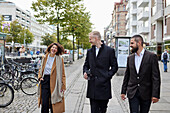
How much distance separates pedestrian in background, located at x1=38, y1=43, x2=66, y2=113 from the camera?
454 centimetres

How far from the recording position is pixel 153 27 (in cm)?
3866

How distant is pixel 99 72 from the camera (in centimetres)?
388

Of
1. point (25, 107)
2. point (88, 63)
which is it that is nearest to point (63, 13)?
point (25, 107)

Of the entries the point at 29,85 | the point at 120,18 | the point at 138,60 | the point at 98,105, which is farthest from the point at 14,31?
the point at 138,60

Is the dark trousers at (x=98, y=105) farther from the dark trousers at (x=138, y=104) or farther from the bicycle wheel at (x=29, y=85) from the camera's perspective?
the bicycle wheel at (x=29, y=85)

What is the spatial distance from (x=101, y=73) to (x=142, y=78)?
720 mm

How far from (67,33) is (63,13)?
7.43 metres

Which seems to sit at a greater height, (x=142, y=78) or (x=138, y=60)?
(x=138, y=60)

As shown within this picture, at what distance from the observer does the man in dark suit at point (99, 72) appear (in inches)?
152

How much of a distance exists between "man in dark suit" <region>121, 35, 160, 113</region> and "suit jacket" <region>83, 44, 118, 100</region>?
41 cm

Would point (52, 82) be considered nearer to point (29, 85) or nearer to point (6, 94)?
point (6, 94)

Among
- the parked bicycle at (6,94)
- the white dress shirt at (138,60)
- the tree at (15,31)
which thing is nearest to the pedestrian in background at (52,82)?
the white dress shirt at (138,60)

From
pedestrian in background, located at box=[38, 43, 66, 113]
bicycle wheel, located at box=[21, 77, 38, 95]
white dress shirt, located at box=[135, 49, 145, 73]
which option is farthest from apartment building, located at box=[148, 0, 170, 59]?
white dress shirt, located at box=[135, 49, 145, 73]

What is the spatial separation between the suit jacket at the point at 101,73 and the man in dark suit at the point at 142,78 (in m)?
0.41
